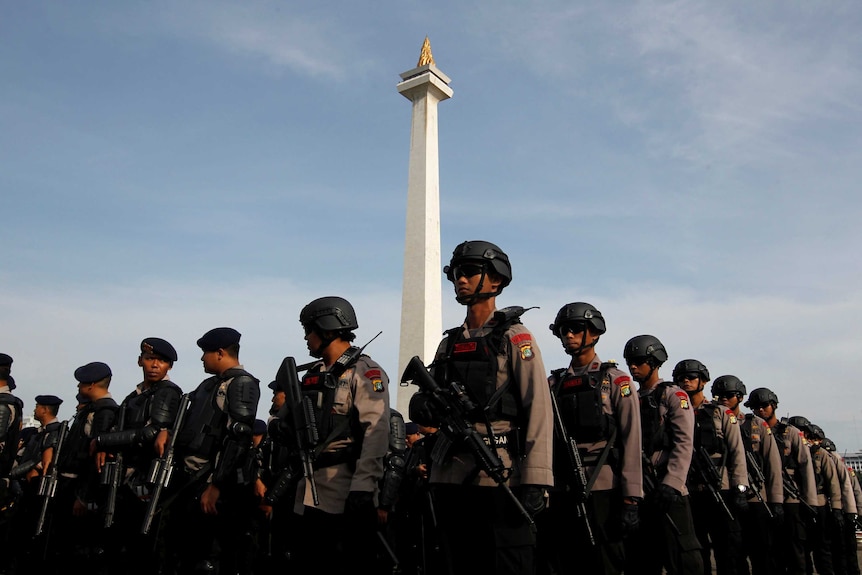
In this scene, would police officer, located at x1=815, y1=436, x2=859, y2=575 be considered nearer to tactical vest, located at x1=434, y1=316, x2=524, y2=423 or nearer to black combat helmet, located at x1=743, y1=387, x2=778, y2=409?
black combat helmet, located at x1=743, y1=387, x2=778, y2=409

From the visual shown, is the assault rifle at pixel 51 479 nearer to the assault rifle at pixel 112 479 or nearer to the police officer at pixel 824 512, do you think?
the assault rifle at pixel 112 479

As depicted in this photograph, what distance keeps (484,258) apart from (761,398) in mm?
7955

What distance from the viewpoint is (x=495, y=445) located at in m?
4.34

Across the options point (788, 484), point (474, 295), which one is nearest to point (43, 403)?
point (474, 295)

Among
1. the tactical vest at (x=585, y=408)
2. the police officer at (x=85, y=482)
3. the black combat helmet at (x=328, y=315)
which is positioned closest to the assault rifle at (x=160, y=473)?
the police officer at (x=85, y=482)

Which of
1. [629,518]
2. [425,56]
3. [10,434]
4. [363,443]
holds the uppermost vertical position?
[425,56]

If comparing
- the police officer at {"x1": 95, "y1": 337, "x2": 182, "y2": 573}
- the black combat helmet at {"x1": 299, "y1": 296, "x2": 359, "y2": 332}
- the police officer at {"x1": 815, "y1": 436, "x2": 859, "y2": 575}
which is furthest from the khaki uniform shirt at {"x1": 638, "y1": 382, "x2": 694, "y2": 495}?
the police officer at {"x1": 815, "y1": 436, "x2": 859, "y2": 575}

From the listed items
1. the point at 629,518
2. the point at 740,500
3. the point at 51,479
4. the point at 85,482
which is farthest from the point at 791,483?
the point at 51,479

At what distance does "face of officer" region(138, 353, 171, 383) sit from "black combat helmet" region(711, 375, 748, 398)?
6.97 metres

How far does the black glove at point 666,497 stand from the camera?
6258mm

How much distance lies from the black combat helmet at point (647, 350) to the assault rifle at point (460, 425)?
347cm

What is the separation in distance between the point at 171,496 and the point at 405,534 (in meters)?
5.24

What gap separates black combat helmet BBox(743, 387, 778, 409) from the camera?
11.1 metres

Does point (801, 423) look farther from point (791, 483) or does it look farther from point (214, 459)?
point (214, 459)
